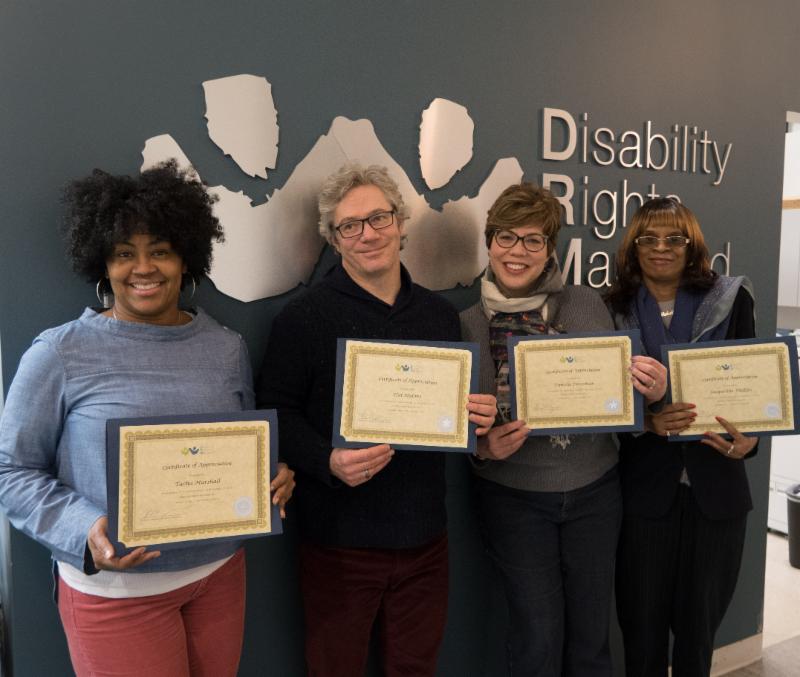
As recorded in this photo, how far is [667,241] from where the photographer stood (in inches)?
74.6

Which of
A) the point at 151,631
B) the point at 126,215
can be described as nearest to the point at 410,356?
the point at 126,215

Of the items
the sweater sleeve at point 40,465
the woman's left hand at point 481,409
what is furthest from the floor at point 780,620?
the sweater sleeve at point 40,465

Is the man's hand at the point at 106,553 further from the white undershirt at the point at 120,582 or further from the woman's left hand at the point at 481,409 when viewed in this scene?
the woman's left hand at the point at 481,409

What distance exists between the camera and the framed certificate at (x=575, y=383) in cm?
161

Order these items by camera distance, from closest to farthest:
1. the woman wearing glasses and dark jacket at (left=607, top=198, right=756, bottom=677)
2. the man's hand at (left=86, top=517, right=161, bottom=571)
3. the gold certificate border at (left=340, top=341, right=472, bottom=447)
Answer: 1. the man's hand at (left=86, top=517, right=161, bottom=571)
2. the gold certificate border at (left=340, top=341, right=472, bottom=447)
3. the woman wearing glasses and dark jacket at (left=607, top=198, right=756, bottom=677)

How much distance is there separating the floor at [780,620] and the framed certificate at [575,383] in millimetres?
1895

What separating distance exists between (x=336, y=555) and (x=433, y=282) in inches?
33.8

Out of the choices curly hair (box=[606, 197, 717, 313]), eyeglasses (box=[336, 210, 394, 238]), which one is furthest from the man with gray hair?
curly hair (box=[606, 197, 717, 313])

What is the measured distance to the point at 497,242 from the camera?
1.78 meters

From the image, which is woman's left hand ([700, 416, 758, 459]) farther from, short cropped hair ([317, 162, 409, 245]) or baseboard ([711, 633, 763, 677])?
baseboard ([711, 633, 763, 677])

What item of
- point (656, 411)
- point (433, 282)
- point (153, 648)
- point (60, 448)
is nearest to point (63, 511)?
point (60, 448)

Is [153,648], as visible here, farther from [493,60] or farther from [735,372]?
[493,60]

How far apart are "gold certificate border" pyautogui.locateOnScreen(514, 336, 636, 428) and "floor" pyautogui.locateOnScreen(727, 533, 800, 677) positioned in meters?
1.88

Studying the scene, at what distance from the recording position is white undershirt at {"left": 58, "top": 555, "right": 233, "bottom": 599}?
1296mm
